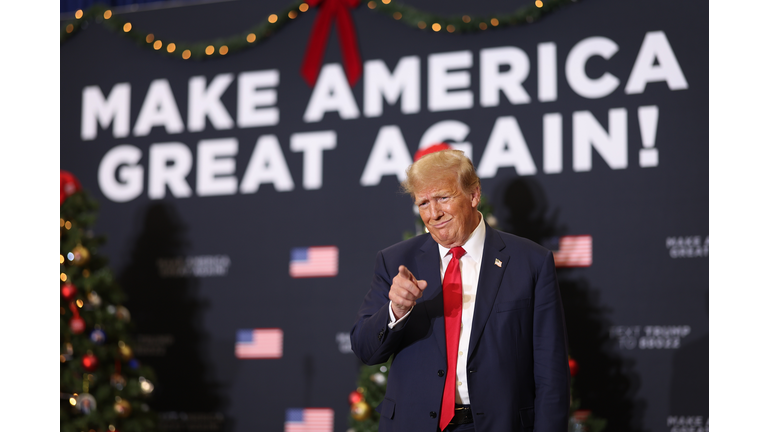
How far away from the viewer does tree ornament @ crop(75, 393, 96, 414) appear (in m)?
4.36

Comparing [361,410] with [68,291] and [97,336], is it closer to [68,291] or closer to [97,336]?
[97,336]

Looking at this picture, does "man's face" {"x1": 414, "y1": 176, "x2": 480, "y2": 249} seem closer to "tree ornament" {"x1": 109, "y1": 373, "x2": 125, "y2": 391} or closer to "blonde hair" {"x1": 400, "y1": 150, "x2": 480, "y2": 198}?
"blonde hair" {"x1": 400, "y1": 150, "x2": 480, "y2": 198}

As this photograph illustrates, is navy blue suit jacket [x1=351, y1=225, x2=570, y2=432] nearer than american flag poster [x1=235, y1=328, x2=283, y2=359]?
Yes

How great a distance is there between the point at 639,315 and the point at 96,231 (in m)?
4.23

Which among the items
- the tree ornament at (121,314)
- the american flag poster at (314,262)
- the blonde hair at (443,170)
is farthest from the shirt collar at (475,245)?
the tree ornament at (121,314)

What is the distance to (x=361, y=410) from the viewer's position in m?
4.13

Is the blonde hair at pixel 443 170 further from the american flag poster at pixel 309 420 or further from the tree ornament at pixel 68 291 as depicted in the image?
the american flag poster at pixel 309 420

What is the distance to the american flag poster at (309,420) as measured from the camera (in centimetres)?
510

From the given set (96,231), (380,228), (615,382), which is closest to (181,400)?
(96,231)

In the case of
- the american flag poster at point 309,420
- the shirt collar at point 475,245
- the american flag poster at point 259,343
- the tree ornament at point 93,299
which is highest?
the shirt collar at point 475,245

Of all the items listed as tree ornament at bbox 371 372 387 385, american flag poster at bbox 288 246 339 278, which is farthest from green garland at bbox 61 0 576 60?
tree ornament at bbox 371 372 387 385

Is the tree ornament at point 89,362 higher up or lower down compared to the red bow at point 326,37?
lower down

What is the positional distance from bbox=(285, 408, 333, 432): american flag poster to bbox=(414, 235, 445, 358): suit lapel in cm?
294

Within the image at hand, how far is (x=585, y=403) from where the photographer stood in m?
4.59
